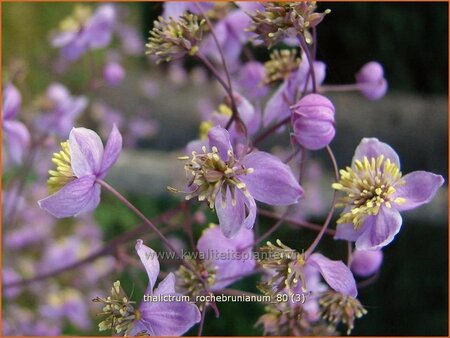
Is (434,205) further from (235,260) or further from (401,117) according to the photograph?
(235,260)

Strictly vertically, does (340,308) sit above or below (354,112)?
above

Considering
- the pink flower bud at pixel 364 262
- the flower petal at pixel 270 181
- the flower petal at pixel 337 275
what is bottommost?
the pink flower bud at pixel 364 262

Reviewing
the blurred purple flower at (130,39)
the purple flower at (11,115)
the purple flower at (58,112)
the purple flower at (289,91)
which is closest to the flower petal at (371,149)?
the purple flower at (289,91)

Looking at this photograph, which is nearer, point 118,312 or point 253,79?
point 118,312

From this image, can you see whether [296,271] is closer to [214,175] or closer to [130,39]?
[214,175]

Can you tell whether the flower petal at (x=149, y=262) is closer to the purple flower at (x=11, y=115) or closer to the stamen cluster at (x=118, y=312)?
the stamen cluster at (x=118, y=312)

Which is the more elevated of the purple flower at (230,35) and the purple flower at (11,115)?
the purple flower at (230,35)

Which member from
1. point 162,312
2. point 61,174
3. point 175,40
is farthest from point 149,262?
point 175,40

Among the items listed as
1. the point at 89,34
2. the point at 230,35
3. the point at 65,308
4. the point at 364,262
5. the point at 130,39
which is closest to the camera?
the point at 364,262
